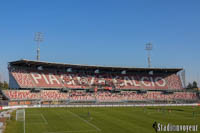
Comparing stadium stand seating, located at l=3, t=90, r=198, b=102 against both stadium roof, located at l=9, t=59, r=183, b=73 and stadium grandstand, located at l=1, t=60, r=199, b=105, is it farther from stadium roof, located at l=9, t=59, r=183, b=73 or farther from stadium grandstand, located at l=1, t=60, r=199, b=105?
stadium roof, located at l=9, t=59, r=183, b=73

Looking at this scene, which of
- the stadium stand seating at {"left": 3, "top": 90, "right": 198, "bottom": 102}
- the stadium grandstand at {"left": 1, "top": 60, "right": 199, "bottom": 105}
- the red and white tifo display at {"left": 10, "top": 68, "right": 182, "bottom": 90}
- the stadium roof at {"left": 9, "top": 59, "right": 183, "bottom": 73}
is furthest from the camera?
the red and white tifo display at {"left": 10, "top": 68, "right": 182, "bottom": 90}

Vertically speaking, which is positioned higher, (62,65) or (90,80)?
(62,65)

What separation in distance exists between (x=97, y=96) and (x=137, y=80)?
73.3 ft

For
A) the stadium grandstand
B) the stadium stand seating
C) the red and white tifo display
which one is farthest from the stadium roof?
the stadium stand seating

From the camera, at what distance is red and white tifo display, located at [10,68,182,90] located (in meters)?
79.1

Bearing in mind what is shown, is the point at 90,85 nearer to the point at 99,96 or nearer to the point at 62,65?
the point at 99,96

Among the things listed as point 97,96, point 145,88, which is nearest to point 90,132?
point 97,96

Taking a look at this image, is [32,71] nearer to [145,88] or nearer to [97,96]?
[97,96]

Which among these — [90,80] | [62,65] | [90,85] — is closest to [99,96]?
[90,85]

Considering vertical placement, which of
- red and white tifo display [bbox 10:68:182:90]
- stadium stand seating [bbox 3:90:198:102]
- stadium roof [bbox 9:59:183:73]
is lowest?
stadium stand seating [bbox 3:90:198:102]

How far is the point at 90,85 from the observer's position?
88.8m

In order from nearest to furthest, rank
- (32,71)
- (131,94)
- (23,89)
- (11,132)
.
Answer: (11,132)
(23,89)
(32,71)
(131,94)

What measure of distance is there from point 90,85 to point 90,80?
3024 millimetres

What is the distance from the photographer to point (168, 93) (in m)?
95.3
